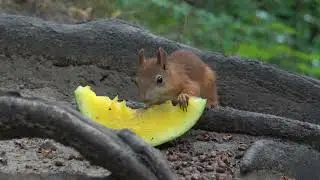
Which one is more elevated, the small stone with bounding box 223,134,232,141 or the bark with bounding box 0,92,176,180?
the bark with bounding box 0,92,176,180

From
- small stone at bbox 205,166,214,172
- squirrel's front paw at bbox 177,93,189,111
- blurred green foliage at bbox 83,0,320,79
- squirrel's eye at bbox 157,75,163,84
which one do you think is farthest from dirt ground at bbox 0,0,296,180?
blurred green foliage at bbox 83,0,320,79

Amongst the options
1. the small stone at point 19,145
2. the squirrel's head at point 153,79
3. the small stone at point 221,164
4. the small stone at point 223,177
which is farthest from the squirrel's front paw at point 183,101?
the small stone at point 19,145

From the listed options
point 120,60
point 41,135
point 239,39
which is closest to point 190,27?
point 239,39

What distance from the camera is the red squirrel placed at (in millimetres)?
3621

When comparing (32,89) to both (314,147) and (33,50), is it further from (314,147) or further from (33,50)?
(314,147)

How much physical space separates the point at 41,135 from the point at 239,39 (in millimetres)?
4374

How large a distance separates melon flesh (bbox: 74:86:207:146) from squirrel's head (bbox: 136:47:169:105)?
2.4 inches

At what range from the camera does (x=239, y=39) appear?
6.84 meters

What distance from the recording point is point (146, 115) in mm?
3557

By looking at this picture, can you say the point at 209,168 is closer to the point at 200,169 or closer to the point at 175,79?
the point at 200,169

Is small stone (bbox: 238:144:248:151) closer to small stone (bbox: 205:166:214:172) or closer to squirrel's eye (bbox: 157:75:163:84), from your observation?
small stone (bbox: 205:166:214:172)

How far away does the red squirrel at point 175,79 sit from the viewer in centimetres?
362

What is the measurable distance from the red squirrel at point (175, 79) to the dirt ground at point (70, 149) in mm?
216

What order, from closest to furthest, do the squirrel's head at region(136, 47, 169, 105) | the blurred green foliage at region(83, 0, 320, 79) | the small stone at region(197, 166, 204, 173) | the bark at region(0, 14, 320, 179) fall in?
the small stone at region(197, 166, 204, 173) → the squirrel's head at region(136, 47, 169, 105) → the bark at region(0, 14, 320, 179) → the blurred green foliage at region(83, 0, 320, 79)
